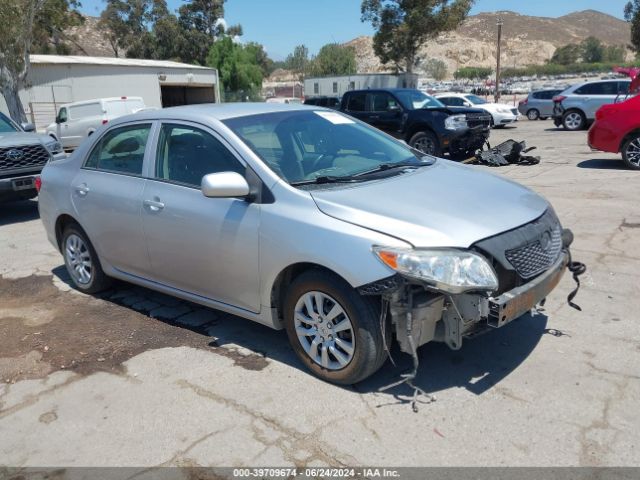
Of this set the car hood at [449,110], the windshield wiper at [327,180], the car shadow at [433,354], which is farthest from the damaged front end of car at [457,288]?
the car hood at [449,110]

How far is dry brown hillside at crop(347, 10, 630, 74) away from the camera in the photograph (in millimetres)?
147125

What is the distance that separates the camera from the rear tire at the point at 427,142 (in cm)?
1225

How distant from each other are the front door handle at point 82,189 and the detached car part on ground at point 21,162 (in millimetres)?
4094

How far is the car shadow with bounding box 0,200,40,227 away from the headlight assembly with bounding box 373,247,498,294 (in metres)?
7.65

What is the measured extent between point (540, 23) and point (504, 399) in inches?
7496

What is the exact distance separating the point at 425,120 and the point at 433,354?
9.24 meters

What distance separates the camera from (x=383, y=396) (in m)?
3.43

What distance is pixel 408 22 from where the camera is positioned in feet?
126

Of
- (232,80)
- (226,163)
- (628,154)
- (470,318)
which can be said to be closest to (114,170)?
(226,163)

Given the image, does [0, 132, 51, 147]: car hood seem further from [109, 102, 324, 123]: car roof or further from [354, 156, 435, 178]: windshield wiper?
[354, 156, 435, 178]: windshield wiper

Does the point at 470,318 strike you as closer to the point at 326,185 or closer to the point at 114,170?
the point at 326,185

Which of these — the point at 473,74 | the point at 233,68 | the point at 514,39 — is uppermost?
the point at 514,39

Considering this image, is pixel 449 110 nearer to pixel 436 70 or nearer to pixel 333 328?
pixel 333 328

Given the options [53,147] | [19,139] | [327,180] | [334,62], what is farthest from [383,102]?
[334,62]
